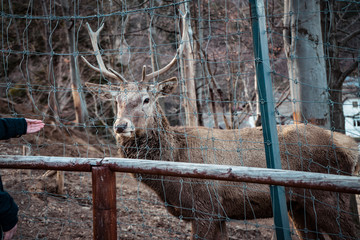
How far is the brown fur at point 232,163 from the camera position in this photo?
410 centimetres

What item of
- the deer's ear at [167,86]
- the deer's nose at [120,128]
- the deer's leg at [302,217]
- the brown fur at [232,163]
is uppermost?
the deer's ear at [167,86]

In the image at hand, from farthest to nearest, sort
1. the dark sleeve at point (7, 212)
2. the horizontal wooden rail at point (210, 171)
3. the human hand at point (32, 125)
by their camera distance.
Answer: the human hand at point (32, 125)
the dark sleeve at point (7, 212)
the horizontal wooden rail at point (210, 171)

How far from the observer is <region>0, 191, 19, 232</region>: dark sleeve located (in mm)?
2283

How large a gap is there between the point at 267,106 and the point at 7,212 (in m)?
2.26

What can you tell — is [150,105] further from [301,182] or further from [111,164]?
[301,182]

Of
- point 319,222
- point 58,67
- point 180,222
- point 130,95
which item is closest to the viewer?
point 319,222

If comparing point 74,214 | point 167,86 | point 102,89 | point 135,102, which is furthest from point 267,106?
point 74,214

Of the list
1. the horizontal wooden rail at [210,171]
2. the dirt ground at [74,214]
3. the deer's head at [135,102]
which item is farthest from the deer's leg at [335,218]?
the deer's head at [135,102]

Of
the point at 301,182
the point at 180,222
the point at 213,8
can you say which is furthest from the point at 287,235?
the point at 213,8

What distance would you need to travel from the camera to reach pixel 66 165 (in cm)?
269

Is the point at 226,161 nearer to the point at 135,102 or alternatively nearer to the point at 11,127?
the point at 135,102

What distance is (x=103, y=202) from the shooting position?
8.43 feet

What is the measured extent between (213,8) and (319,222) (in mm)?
9984

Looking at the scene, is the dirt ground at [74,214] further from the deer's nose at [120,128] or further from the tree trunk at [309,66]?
the tree trunk at [309,66]
